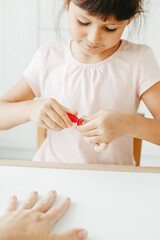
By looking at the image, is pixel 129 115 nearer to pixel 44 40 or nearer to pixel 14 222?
pixel 14 222

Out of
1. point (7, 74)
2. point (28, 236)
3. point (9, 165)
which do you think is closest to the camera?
point (28, 236)

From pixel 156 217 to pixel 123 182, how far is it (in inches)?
4.8

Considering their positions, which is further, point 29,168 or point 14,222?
point 29,168

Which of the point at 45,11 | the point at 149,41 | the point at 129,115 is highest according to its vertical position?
the point at 45,11

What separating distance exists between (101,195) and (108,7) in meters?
0.42

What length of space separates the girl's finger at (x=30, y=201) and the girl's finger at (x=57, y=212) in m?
0.05

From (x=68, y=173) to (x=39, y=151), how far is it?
0.91 feet

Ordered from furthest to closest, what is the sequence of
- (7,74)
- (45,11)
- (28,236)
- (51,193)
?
(7,74), (45,11), (51,193), (28,236)

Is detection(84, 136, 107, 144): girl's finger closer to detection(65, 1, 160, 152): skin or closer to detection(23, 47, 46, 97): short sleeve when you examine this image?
detection(65, 1, 160, 152): skin

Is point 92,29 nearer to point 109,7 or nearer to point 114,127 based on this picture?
point 109,7

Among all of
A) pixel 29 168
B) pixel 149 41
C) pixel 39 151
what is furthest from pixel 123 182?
pixel 149 41

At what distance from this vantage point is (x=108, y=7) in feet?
1.95

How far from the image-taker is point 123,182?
24.9 inches

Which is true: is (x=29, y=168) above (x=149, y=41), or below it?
below
